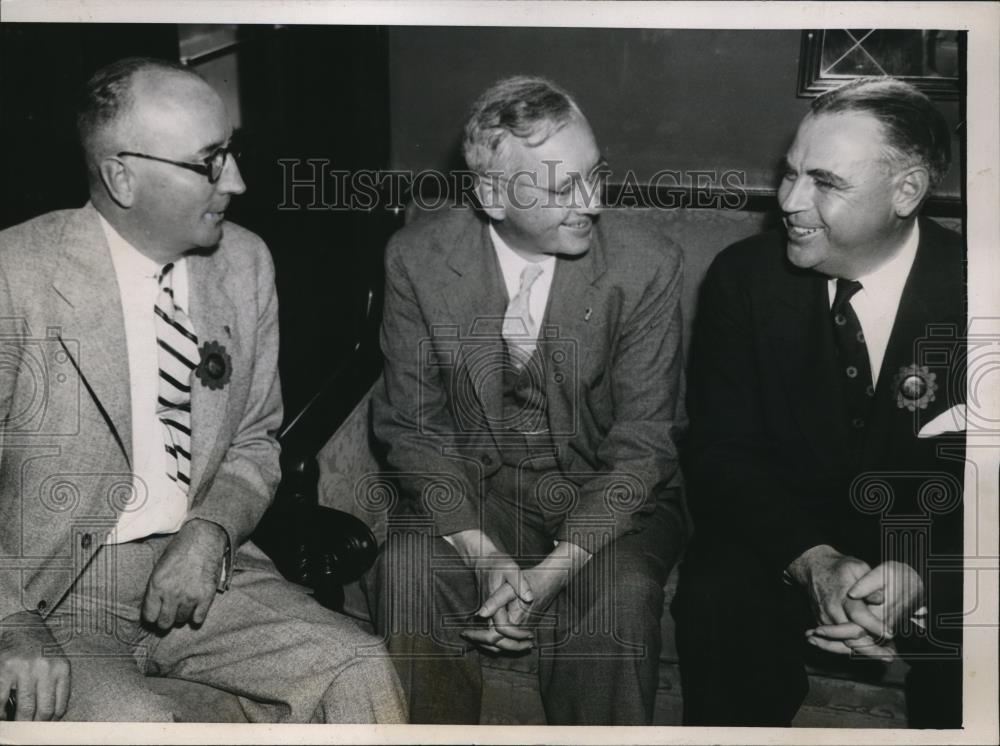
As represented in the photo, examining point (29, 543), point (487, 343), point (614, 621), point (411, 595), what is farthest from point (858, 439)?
point (29, 543)

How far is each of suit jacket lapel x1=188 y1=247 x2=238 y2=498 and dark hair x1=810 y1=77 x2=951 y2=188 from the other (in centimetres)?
100

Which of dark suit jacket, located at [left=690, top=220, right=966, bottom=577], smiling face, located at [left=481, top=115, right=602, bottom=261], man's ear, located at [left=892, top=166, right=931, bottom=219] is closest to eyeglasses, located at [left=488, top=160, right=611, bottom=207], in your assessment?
smiling face, located at [left=481, top=115, right=602, bottom=261]

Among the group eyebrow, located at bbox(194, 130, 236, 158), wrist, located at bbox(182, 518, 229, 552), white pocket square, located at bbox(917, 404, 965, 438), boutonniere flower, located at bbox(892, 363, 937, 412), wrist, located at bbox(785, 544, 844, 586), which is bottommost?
wrist, located at bbox(785, 544, 844, 586)

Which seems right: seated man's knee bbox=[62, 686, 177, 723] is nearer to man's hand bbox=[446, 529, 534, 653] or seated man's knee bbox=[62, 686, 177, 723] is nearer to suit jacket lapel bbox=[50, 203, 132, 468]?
suit jacket lapel bbox=[50, 203, 132, 468]

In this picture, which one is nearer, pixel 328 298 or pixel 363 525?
pixel 363 525

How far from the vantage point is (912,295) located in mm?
1684

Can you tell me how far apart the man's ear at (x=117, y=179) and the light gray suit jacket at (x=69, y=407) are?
0.05 m

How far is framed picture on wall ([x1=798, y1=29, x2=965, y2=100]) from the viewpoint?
1.64m

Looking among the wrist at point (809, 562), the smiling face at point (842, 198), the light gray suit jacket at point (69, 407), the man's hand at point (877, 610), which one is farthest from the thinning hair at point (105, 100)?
the man's hand at point (877, 610)

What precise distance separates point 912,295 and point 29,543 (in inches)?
57.2

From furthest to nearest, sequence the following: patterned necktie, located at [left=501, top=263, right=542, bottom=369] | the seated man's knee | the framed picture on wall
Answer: patterned necktie, located at [left=501, top=263, right=542, bottom=369] → the framed picture on wall → the seated man's knee

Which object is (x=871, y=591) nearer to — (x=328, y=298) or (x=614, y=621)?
(x=614, y=621)

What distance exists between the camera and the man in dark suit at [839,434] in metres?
1.64

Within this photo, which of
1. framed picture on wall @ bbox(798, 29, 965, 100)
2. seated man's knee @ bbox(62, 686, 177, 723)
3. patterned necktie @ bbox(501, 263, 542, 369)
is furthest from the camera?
patterned necktie @ bbox(501, 263, 542, 369)
